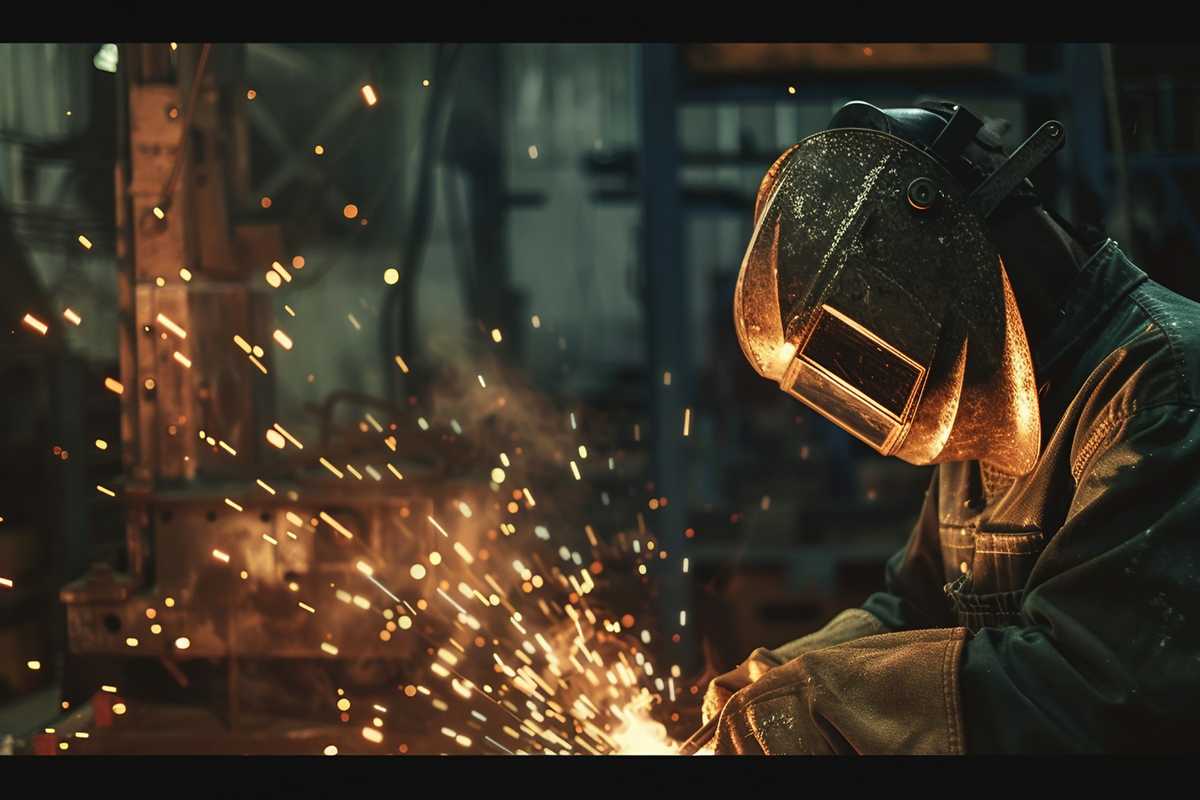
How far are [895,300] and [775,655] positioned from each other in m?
0.76

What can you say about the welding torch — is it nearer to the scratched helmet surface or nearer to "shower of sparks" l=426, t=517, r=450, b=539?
the scratched helmet surface

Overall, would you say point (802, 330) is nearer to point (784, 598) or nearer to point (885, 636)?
point (885, 636)

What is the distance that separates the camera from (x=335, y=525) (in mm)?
3836

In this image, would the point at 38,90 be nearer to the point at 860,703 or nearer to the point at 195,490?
the point at 195,490

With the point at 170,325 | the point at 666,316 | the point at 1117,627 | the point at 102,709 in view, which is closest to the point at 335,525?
the point at 170,325

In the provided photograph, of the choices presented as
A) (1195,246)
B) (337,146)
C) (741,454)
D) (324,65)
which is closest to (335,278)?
(324,65)

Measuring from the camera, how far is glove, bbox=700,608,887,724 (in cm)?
199

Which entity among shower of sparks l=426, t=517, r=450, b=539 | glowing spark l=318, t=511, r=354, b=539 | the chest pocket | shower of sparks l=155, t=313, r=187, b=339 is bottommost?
shower of sparks l=426, t=517, r=450, b=539

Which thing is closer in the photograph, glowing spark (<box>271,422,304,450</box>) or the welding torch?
the welding torch

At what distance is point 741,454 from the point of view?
262 inches

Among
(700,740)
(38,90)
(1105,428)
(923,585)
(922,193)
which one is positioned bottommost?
(700,740)

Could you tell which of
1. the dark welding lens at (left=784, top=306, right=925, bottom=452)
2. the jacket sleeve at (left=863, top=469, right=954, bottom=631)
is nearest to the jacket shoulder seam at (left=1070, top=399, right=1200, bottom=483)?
the dark welding lens at (left=784, top=306, right=925, bottom=452)

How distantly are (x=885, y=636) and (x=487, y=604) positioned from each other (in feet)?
10.4

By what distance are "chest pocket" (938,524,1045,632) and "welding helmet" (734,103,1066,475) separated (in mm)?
115
